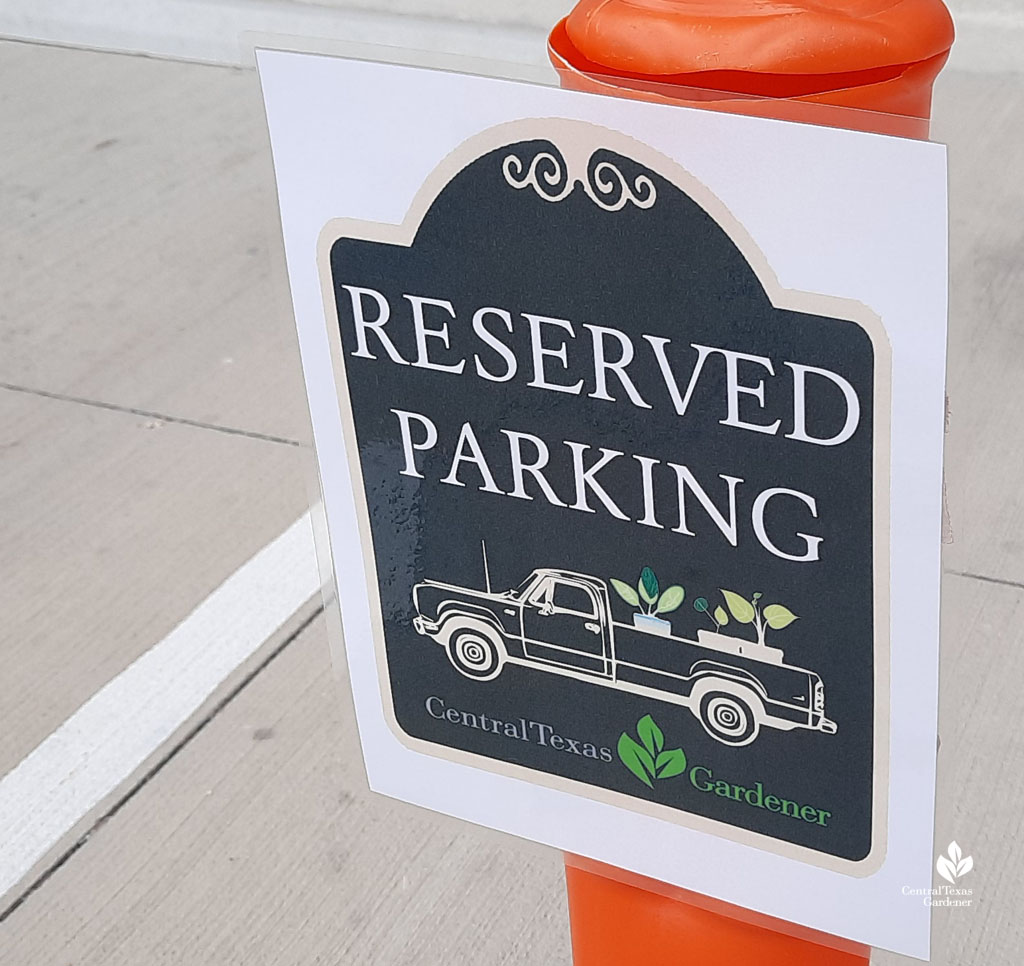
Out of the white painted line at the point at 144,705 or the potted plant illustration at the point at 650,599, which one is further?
A: the white painted line at the point at 144,705

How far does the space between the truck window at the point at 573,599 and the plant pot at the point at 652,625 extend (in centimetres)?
2

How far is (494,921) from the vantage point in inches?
51.8

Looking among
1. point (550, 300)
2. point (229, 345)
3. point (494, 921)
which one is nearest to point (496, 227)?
point (550, 300)

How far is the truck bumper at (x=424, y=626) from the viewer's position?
722 mm

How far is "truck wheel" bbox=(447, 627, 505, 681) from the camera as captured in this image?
2.32ft

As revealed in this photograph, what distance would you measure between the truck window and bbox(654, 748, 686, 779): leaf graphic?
82 mm

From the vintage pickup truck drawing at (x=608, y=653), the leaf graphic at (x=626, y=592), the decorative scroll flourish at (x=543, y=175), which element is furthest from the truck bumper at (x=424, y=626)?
the decorative scroll flourish at (x=543, y=175)

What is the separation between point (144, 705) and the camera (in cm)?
167

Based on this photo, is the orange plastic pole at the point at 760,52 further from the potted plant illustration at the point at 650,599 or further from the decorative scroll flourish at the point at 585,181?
the potted plant illustration at the point at 650,599

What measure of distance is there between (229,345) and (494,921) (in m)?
1.42

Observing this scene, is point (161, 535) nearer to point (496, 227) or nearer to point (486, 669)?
point (486, 669)

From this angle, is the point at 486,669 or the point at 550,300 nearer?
the point at 550,300

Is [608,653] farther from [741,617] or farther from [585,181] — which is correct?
[585,181]

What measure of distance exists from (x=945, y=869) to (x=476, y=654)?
26 centimetres
